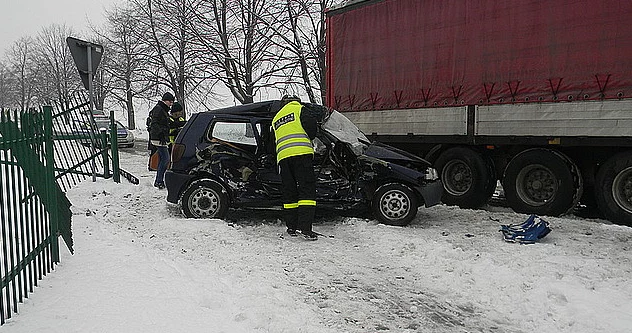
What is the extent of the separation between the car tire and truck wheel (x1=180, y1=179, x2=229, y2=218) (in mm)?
2049

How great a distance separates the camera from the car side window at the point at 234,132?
298 inches

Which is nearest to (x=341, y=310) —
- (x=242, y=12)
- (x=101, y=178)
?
(x=101, y=178)

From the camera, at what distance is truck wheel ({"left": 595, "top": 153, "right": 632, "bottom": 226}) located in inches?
279

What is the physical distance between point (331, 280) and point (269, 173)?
2673 millimetres

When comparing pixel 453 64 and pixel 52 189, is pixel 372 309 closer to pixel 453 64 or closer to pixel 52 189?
pixel 52 189

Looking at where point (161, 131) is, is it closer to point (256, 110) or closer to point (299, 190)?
point (256, 110)

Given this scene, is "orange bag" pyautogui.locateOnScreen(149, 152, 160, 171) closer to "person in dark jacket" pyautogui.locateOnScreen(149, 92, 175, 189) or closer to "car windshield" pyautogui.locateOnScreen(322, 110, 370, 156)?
"person in dark jacket" pyautogui.locateOnScreen(149, 92, 175, 189)

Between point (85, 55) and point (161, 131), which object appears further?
point (161, 131)

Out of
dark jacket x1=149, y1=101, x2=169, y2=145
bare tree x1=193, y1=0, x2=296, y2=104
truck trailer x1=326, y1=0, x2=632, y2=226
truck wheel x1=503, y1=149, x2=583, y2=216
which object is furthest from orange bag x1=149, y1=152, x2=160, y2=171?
bare tree x1=193, y1=0, x2=296, y2=104

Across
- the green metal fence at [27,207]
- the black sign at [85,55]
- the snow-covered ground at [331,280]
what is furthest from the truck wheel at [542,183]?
the black sign at [85,55]

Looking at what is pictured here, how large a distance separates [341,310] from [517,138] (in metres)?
4.97

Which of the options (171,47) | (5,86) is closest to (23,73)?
(5,86)

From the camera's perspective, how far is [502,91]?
8.04 meters

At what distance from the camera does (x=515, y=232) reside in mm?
6305
